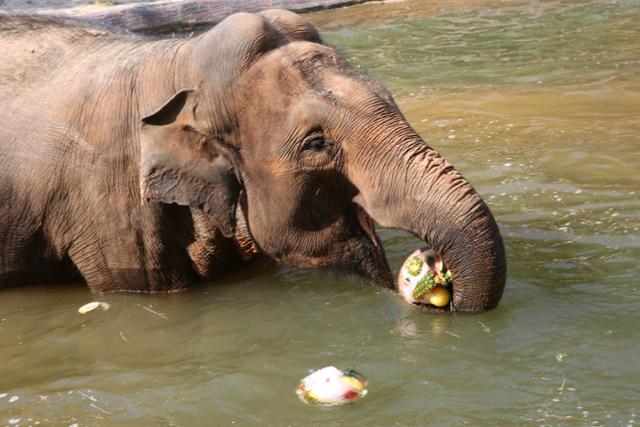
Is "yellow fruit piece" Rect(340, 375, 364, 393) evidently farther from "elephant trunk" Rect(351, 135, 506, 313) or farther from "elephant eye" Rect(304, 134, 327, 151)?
"elephant eye" Rect(304, 134, 327, 151)

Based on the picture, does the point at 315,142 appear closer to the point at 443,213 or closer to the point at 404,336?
the point at 443,213

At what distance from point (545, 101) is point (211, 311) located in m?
4.35

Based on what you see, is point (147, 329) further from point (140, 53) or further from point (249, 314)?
point (140, 53)

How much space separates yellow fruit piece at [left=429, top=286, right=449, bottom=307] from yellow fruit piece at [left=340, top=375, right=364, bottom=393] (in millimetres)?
596

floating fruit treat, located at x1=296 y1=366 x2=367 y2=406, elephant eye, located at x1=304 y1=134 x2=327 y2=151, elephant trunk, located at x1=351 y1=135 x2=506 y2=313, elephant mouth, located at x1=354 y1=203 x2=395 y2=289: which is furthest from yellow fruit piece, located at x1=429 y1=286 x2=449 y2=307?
elephant eye, located at x1=304 y1=134 x2=327 y2=151

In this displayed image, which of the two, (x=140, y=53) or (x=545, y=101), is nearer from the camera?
(x=140, y=53)

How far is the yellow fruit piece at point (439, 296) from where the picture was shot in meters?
4.33

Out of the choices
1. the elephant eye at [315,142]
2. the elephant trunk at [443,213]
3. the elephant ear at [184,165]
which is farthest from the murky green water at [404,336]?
the elephant eye at [315,142]

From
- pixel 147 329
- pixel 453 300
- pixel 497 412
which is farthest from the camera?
pixel 147 329

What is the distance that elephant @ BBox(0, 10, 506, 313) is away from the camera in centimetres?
411

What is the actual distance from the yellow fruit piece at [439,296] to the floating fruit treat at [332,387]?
1.77 feet

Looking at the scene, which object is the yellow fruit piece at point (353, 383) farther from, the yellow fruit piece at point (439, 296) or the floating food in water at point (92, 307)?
the floating food in water at point (92, 307)

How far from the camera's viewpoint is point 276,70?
4355 millimetres

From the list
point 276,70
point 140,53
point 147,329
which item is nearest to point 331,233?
point 276,70
